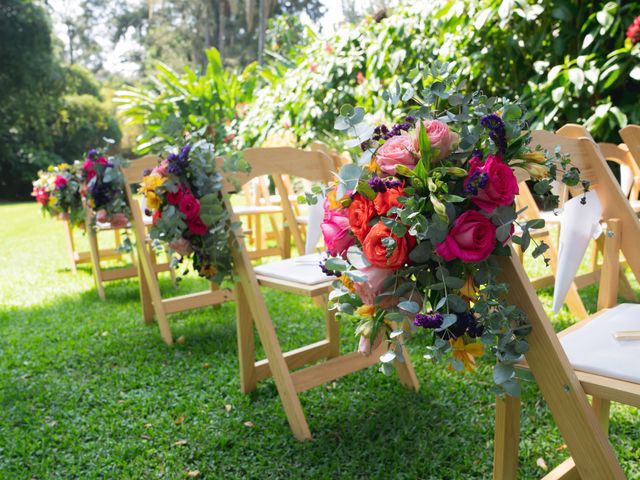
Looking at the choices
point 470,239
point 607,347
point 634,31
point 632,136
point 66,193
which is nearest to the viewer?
point 470,239

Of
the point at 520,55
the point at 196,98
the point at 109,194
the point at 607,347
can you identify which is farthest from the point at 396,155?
the point at 196,98

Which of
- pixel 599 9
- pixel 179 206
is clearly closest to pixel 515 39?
pixel 599 9

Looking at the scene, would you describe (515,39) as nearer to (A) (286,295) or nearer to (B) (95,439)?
(A) (286,295)

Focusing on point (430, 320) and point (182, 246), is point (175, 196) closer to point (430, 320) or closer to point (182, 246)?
point (182, 246)

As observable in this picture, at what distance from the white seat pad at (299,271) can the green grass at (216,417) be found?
56 centimetres

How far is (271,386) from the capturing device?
2541 mm

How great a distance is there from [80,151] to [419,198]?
66.6ft

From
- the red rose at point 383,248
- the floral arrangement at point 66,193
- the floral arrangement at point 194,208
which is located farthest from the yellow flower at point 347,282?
the floral arrangement at point 66,193

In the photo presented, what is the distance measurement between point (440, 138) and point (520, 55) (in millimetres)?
4516

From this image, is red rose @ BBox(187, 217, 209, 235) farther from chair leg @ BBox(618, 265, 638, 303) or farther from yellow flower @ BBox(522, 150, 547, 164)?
chair leg @ BBox(618, 265, 638, 303)

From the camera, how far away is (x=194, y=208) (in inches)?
85.4

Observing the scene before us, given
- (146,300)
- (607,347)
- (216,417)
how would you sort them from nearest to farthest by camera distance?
(607,347) → (216,417) → (146,300)

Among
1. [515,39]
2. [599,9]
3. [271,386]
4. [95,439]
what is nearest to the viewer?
[95,439]

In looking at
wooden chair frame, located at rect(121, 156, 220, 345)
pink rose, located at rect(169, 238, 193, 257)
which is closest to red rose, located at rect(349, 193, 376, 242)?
pink rose, located at rect(169, 238, 193, 257)
